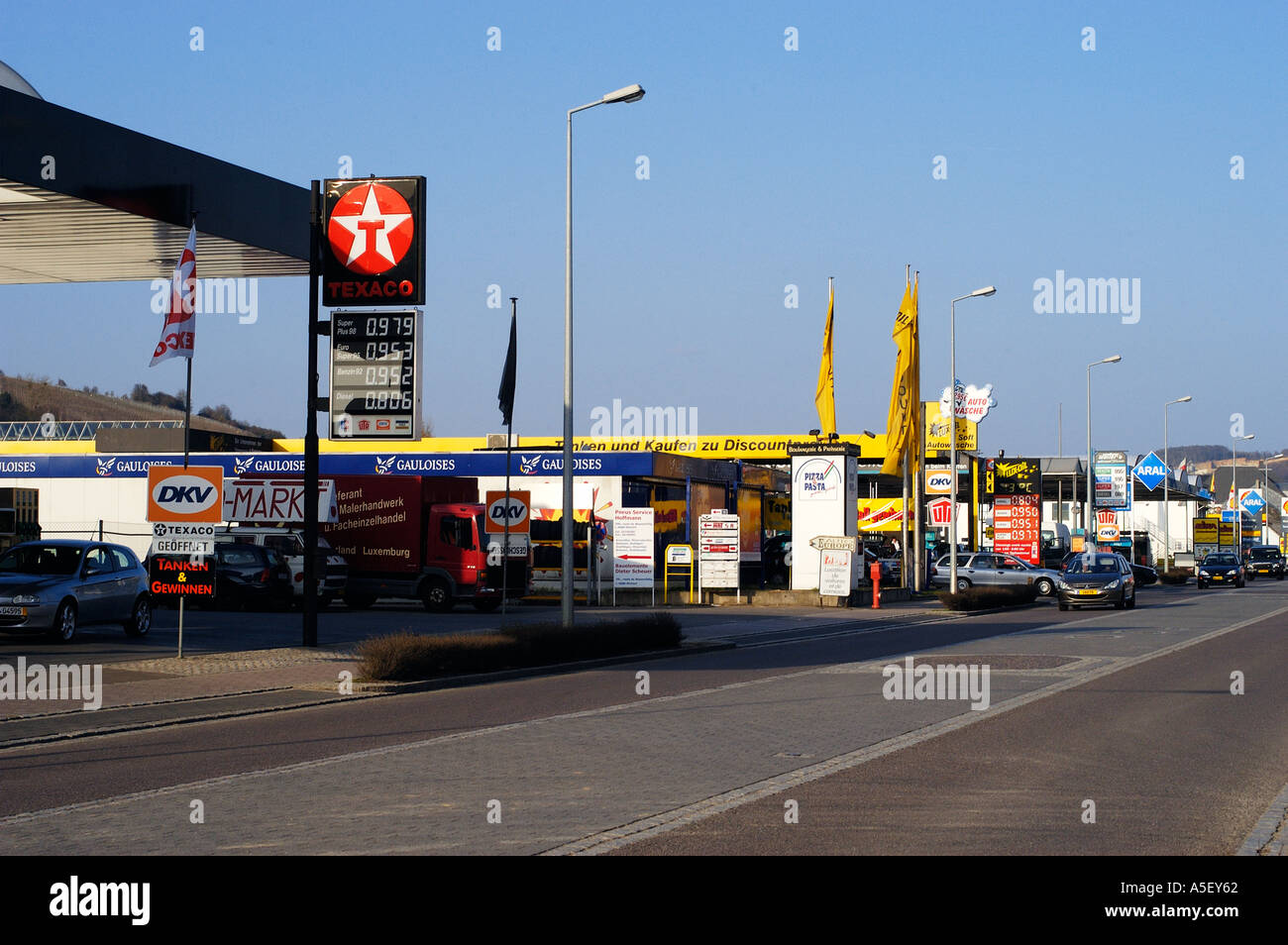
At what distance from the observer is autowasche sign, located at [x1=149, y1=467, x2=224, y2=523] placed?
794 inches

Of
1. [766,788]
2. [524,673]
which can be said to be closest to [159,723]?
[524,673]

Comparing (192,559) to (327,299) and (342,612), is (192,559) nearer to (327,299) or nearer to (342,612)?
(327,299)

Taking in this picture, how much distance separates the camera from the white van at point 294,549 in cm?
3438

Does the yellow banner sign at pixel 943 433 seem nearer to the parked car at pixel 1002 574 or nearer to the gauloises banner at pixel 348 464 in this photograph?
the parked car at pixel 1002 574

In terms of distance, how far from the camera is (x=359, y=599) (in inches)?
1454

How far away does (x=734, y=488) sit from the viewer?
54594mm

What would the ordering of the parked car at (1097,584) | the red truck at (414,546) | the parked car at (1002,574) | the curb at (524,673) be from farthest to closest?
the parked car at (1002,574) < the parked car at (1097,584) < the red truck at (414,546) < the curb at (524,673)

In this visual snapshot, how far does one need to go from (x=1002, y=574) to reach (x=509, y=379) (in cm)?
2378

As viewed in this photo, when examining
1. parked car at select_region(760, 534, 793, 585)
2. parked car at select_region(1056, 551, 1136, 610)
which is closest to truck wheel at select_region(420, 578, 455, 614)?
parked car at select_region(1056, 551, 1136, 610)

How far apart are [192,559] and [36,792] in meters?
10.4

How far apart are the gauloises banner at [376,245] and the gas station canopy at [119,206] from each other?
1283 millimetres

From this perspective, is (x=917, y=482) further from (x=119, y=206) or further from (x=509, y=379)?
(x=119, y=206)

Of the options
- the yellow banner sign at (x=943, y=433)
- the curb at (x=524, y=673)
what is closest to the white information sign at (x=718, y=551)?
the curb at (x=524, y=673)
